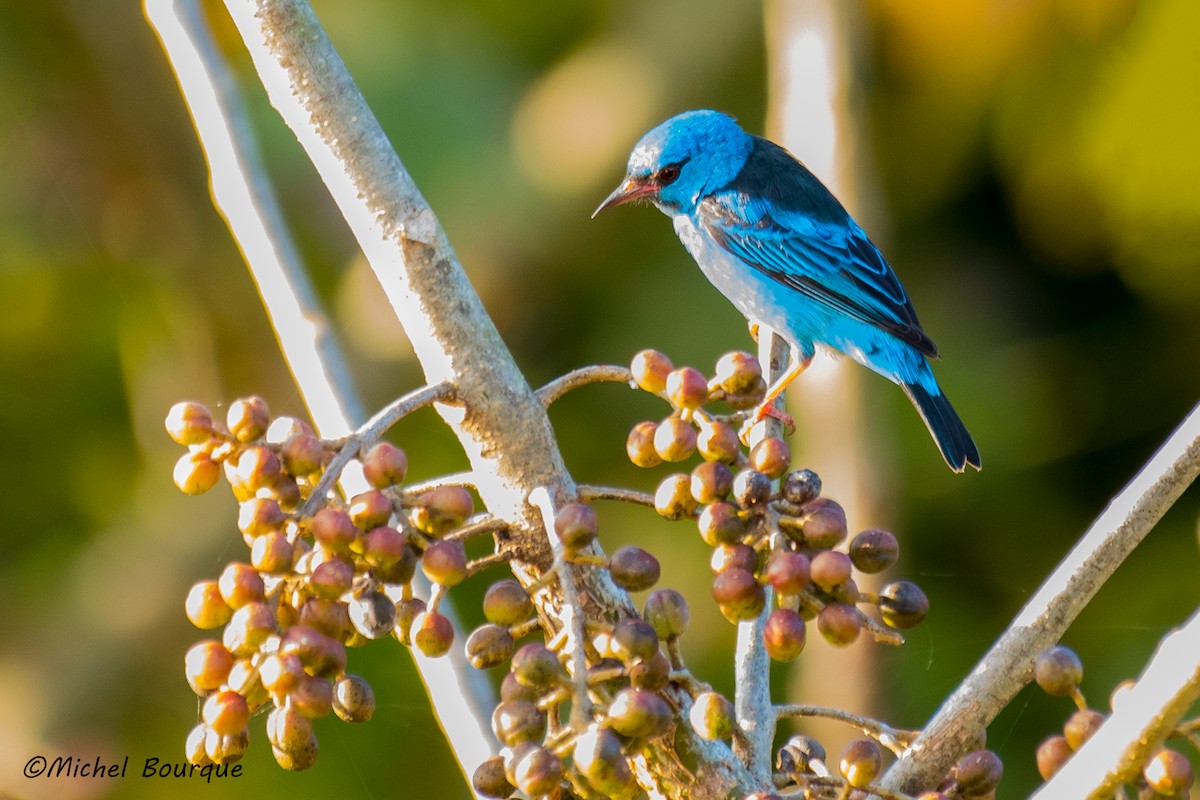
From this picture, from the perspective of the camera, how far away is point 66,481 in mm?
4344

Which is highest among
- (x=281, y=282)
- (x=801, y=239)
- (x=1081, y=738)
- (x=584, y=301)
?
(x=281, y=282)

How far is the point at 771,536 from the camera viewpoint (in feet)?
4.22

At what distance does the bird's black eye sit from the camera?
3.63 metres

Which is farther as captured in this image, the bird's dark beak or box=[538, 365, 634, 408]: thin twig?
the bird's dark beak

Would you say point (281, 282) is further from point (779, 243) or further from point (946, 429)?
point (779, 243)

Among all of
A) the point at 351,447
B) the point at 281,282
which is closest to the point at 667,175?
the point at 281,282

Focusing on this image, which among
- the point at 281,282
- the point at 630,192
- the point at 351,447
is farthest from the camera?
the point at 630,192

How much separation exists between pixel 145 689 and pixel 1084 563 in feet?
11.2

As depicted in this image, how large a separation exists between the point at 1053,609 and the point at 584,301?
3.30 metres

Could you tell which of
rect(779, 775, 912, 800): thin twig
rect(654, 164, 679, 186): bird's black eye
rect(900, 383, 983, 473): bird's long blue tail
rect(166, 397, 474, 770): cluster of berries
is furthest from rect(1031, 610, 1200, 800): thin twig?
rect(654, 164, 679, 186): bird's black eye

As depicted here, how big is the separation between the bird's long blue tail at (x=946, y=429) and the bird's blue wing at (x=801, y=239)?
0.68 feet

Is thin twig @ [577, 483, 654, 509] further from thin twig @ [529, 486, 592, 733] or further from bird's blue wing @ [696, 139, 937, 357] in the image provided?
bird's blue wing @ [696, 139, 937, 357]

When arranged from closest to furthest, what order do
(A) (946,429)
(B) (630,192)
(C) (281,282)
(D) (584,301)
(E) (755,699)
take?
(E) (755,699) < (C) (281,282) < (A) (946,429) < (B) (630,192) < (D) (584,301)

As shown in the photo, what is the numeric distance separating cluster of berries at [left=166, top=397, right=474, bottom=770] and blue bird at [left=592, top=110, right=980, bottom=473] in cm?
217
